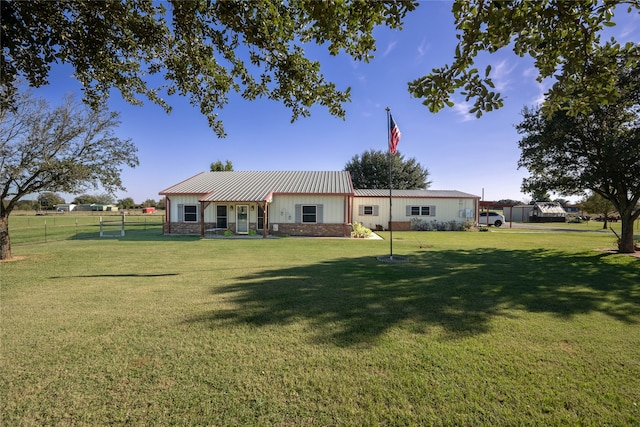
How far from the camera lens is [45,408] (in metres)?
2.54

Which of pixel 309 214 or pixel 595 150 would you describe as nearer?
pixel 595 150

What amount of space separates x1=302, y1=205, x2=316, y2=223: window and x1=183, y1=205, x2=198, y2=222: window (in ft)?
25.2

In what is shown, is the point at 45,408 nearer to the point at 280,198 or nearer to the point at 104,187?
the point at 104,187

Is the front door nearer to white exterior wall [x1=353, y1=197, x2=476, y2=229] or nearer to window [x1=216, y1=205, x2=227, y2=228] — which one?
window [x1=216, y1=205, x2=227, y2=228]

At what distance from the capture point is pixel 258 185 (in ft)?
72.7

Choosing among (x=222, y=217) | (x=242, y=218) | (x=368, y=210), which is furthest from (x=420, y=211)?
(x=222, y=217)

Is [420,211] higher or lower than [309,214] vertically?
higher

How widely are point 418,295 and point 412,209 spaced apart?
68.2ft

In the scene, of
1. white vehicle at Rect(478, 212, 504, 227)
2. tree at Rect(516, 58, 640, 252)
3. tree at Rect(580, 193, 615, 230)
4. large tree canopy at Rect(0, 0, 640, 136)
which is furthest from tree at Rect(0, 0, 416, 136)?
tree at Rect(580, 193, 615, 230)

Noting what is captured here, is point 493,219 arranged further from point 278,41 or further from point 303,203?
point 278,41

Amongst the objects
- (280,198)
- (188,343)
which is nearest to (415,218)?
(280,198)

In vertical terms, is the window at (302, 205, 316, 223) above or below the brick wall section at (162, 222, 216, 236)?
above

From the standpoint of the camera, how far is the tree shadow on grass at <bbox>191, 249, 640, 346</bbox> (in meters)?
4.53

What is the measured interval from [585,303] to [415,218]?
20430mm
